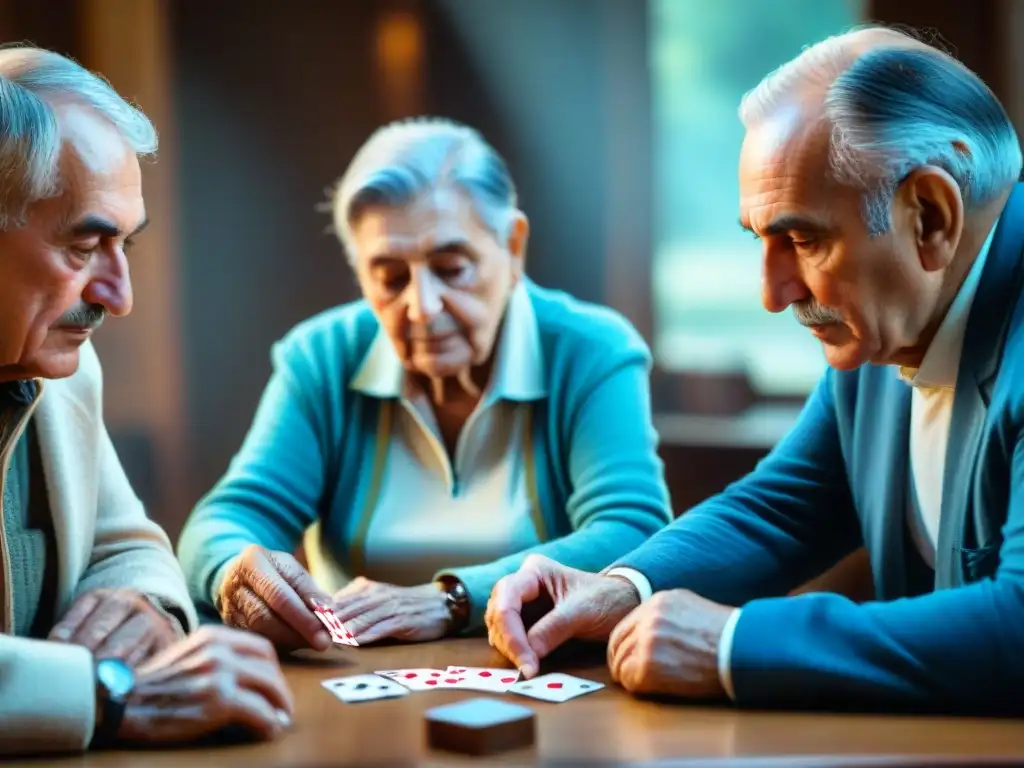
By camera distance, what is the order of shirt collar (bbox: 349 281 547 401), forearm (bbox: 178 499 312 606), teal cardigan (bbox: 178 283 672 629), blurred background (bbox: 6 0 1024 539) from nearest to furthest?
1. forearm (bbox: 178 499 312 606)
2. teal cardigan (bbox: 178 283 672 629)
3. shirt collar (bbox: 349 281 547 401)
4. blurred background (bbox: 6 0 1024 539)

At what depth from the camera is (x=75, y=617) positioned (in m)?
2.18

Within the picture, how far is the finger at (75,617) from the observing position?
6.99 feet

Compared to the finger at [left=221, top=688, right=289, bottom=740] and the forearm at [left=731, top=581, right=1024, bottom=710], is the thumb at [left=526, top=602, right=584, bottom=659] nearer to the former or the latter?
the forearm at [left=731, top=581, right=1024, bottom=710]

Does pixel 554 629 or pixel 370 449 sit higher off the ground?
pixel 370 449

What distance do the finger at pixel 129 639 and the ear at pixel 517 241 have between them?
1.19m

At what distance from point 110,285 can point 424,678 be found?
786mm

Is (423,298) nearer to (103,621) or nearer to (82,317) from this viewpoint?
(82,317)

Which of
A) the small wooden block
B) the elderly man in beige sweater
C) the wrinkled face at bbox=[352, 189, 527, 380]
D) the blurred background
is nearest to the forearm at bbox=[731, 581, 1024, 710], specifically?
the small wooden block

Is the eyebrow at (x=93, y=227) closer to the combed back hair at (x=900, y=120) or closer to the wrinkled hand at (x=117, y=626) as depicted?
the wrinkled hand at (x=117, y=626)

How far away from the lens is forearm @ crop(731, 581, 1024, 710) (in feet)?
5.84

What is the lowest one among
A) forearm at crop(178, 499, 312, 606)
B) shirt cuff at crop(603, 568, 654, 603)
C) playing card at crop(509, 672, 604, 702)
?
playing card at crop(509, 672, 604, 702)

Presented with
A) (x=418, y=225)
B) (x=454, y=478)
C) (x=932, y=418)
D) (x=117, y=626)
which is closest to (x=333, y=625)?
(x=117, y=626)

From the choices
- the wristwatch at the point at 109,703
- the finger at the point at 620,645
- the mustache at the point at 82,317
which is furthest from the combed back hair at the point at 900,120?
the wristwatch at the point at 109,703

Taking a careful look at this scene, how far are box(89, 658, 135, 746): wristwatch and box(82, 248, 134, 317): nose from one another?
66 cm
